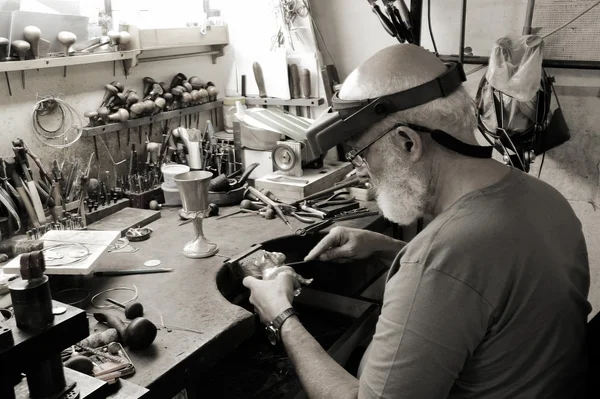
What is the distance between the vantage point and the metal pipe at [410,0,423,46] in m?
2.60

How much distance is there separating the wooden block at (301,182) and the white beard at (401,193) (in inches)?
49.8

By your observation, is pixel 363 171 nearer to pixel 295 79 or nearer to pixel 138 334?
pixel 138 334

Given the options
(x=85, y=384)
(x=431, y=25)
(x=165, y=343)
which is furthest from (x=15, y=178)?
(x=431, y=25)

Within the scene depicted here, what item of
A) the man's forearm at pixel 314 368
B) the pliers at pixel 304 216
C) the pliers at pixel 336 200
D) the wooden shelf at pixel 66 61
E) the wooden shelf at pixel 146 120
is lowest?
the man's forearm at pixel 314 368

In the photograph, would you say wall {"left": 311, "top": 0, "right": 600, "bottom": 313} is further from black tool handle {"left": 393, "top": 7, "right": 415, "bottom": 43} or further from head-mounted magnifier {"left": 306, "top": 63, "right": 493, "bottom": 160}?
head-mounted magnifier {"left": 306, "top": 63, "right": 493, "bottom": 160}

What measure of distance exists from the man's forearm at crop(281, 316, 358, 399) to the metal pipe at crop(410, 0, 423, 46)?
1679mm

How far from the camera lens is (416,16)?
262 cm

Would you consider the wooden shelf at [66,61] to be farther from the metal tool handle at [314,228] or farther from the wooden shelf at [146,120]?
the metal tool handle at [314,228]

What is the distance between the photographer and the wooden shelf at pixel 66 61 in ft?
7.30

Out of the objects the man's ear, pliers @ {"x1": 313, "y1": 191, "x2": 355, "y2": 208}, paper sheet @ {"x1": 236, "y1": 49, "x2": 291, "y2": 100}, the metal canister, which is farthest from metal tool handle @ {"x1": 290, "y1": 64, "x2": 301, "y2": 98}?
the metal canister

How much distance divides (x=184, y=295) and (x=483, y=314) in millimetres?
1088

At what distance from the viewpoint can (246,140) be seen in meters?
3.04

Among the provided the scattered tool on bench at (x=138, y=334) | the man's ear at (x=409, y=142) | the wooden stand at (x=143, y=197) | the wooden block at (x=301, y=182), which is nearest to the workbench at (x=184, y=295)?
the scattered tool on bench at (x=138, y=334)

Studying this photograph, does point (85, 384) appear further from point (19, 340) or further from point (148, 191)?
point (148, 191)
